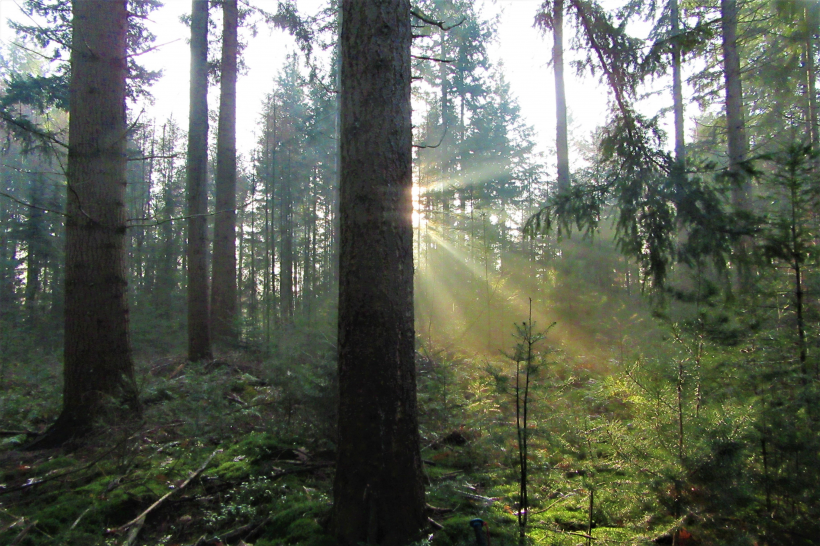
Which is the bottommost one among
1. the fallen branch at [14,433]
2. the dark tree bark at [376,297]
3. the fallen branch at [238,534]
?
the fallen branch at [238,534]

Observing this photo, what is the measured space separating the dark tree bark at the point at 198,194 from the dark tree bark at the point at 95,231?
4.00 m

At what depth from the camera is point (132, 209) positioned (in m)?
30.8

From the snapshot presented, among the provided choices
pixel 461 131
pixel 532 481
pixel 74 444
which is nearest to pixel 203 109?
pixel 74 444

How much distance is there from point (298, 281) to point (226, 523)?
30517mm

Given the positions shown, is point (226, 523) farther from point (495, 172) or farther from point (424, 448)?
point (495, 172)

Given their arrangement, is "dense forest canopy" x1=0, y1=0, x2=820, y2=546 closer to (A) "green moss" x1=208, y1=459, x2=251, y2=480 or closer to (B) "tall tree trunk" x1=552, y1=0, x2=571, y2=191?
(A) "green moss" x1=208, y1=459, x2=251, y2=480

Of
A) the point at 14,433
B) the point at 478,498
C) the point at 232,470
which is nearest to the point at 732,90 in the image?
the point at 478,498

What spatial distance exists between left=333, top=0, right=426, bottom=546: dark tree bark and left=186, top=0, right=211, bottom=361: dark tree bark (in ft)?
25.2

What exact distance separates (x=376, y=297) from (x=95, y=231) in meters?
4.50

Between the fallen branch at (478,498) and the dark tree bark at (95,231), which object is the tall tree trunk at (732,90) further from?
the dark tree bark at (95,231)

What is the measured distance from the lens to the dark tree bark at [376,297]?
10.2 feet

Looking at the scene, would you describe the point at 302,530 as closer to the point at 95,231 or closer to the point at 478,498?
the point at 478,498

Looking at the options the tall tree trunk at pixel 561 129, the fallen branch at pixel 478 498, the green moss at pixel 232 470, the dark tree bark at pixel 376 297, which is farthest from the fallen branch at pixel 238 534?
the tall tree trunk at pixel 561 129

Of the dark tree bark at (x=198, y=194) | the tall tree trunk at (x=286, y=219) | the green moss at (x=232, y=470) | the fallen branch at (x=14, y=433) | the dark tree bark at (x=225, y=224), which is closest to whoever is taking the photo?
the green moss at (x=232, y=470)
